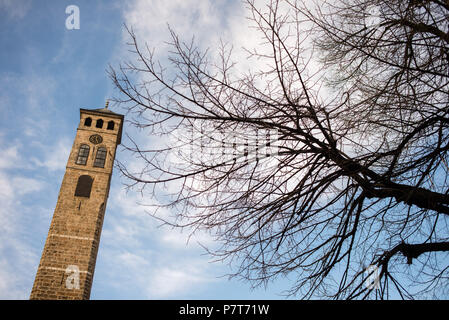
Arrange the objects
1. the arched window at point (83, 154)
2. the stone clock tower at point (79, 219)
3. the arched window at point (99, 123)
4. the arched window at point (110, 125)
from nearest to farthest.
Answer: the stone clock tower at point (79, 219) → the arched window at point (83, 154) → the arched window at point (99, 123) → the arched window at point (110, 125)

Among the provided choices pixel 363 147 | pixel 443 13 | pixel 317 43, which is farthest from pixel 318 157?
pixel 443 13

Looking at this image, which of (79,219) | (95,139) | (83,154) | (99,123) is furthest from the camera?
(99,123)

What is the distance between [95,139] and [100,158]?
74.8 inches

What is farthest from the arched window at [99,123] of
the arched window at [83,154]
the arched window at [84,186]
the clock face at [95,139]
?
the arched window at [84,186]

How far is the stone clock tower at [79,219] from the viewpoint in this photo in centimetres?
1830

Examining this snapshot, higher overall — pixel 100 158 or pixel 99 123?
pixel 99 123

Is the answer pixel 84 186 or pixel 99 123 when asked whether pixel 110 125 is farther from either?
pixel 84 186

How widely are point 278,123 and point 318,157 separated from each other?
19.6 inches

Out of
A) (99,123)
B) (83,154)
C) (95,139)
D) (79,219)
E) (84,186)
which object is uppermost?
(99,123)

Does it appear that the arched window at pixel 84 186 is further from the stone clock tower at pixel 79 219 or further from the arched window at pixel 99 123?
the arched window at pixel 99 123

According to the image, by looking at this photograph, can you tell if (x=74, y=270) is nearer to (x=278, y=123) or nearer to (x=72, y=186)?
(x=72, y=186)

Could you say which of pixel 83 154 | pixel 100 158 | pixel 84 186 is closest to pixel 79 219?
pixel 84 186

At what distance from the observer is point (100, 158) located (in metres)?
23.1
